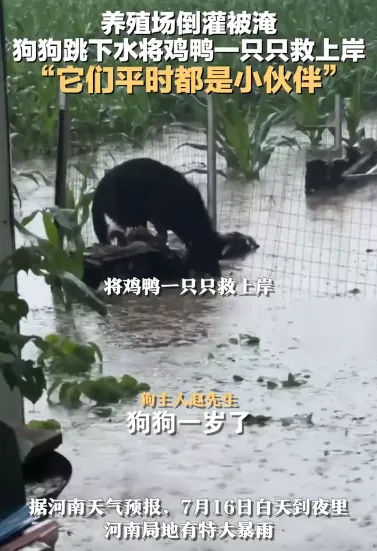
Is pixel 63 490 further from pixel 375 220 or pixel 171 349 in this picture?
pixel 375 220

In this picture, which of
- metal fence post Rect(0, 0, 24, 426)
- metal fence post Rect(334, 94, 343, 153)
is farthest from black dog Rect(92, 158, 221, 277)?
metal fence post Rect(334, 94, 343, 153)

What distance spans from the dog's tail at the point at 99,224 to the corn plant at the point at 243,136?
188 mm

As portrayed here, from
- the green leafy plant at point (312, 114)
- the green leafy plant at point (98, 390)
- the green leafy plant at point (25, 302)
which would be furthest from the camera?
the green leafy plant at point (98, 390)

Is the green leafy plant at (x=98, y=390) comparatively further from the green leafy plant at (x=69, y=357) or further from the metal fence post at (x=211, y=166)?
the metal fence post at (x=211, y=166)

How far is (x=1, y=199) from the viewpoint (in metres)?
1.60

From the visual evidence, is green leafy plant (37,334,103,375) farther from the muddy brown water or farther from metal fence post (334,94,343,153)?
metal fence post (334,94,343,153)

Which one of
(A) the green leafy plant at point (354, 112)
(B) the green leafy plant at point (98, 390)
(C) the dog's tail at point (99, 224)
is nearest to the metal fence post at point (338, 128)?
(A) the green leafy plant at point (354, 112)

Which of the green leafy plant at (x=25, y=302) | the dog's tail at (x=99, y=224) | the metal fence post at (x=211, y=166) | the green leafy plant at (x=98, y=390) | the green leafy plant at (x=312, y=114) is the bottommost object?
the green leafy plant at (x=98, y=390)

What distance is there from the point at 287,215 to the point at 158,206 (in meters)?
0.23

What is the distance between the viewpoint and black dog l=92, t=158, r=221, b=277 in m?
1.58

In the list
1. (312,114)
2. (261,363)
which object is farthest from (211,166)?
(261,363)

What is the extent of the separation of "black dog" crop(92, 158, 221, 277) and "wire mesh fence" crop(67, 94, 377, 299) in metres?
0.02

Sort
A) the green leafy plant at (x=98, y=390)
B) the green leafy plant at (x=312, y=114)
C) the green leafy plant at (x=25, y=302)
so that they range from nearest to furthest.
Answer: the green leafy plant at (x=25, y=302), the green leafy plant at (x=312, y=114), the green leafy plant at (x=98, y=390)

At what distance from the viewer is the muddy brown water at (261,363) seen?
5.17 feet
